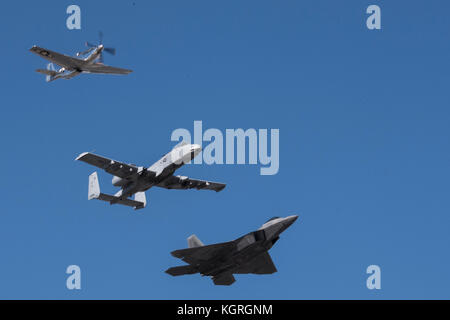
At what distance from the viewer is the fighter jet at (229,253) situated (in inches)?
2869

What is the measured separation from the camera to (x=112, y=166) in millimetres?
80125

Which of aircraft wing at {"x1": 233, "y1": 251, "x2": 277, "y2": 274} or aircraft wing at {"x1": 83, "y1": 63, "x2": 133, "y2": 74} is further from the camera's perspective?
aircraft wing at {"x1": 83, "y1": 63, "x2": 133, "y2": 74}

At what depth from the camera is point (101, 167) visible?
80375 mm

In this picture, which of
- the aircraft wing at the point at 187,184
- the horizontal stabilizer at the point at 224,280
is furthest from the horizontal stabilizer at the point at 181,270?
the aircraft wing at the point at 187,184

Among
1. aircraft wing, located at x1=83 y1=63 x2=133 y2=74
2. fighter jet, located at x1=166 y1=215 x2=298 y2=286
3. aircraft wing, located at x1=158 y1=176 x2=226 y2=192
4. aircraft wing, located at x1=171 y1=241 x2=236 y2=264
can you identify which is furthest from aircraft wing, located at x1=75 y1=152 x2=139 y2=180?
aircraft wing, located at x1=83 y1=63 x2=133 y2=74

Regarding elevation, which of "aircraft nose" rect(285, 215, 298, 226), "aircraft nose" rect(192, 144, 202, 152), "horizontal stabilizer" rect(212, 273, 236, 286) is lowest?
"horizontal stabilizer" rect(212, 273, 236, 286)

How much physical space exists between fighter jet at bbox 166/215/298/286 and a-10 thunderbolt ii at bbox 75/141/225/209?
1080 cm

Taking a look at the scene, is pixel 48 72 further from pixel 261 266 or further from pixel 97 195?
pixel 261 266

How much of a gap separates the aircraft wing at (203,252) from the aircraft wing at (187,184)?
13.4 meters

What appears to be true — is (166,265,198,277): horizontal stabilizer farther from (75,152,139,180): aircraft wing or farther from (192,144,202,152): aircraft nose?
(192,144,202,152): aircraft nose

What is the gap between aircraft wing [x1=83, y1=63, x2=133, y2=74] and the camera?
3489 inches

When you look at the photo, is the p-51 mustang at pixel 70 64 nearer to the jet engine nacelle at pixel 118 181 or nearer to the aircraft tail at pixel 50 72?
the aircraft tail at pixel 50 72
